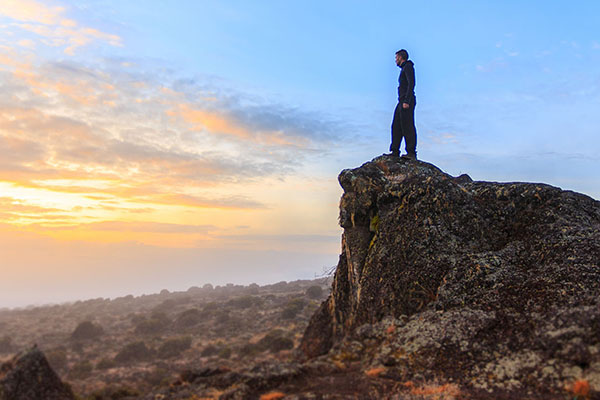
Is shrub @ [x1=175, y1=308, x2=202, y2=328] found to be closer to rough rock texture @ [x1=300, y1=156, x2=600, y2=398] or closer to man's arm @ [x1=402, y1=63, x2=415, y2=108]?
rough rock texture @ [x1=300, y1=156, x2=600, y2=398]

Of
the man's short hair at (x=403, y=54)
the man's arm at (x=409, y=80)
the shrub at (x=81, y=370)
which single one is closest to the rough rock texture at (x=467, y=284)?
the man's arm at (x=409, y=80)

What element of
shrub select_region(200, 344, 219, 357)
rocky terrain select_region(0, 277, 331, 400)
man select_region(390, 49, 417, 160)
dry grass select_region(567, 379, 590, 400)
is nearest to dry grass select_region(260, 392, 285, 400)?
dry grass select_region(567, 379, 590, 400)

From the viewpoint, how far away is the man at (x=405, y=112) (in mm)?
15562

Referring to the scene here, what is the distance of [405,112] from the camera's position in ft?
52.8

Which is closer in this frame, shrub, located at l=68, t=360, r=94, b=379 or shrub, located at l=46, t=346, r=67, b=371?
shrub, located at l=68, t=360, r=94, b=379

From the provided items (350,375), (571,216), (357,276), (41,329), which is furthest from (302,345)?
(41,329)

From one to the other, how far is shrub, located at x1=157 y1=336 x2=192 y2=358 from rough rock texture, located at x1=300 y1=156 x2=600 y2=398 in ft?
86.5

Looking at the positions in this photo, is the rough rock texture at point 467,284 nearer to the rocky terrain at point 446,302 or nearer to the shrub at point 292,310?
the rocky terrain at point 446,302

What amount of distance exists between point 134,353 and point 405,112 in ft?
114

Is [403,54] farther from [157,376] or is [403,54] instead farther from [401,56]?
[157,376]

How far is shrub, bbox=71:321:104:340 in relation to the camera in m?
43.0

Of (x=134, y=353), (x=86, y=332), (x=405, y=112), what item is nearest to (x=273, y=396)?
(x=405, y=112)

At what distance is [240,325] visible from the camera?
44.4 metres

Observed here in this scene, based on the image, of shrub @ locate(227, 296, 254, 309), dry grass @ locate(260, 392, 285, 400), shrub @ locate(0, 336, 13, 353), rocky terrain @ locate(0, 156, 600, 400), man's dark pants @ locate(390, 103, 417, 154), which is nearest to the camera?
rocky terrain @ locate(0, 156, 600, 400)
